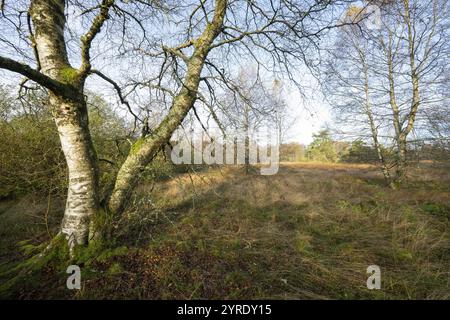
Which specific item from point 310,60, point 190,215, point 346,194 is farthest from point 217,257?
point 346,194

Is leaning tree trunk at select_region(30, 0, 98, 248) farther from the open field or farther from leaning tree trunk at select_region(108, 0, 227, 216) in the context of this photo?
the open field

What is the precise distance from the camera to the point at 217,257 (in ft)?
10.3

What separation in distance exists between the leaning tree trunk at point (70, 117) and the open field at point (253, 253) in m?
→ 0.58

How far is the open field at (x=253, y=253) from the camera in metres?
2.46

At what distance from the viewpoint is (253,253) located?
3.31 m

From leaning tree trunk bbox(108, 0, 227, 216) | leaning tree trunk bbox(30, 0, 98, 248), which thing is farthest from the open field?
leaning tree trunk bbox(30, 0, 98, 248)

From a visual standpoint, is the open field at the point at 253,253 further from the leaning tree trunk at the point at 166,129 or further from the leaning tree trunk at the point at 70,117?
the leaning tree trunk at the point at 70,117

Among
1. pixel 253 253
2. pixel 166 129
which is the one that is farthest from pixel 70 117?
pixel 253 253

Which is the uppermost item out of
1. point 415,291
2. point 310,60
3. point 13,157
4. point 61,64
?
point 310,60

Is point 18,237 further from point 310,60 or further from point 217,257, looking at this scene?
point 310,60

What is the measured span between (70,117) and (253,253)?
131 inches

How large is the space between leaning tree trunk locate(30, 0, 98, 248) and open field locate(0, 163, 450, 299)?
583 mm

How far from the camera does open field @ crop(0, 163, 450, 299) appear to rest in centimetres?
246
